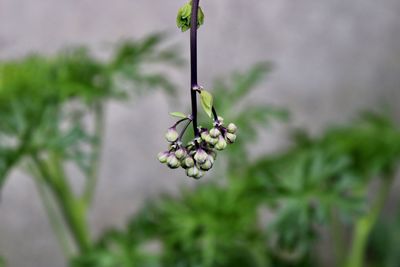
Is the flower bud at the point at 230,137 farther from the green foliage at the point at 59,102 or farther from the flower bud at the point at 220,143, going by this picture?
the green foliage at the point at 59,102

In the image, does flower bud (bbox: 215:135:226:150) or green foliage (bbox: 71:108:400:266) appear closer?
flower bud (bbox: 215:135:226:150)

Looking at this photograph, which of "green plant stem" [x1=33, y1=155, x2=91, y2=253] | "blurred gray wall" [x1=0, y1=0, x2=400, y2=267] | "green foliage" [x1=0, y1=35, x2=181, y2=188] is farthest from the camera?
"blurred gray wall" [x1=0, y1=0, x2=400, y2=267]

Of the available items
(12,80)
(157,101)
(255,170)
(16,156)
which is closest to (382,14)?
(157,101)

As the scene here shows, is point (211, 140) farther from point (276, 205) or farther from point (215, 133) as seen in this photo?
point (276, 205)

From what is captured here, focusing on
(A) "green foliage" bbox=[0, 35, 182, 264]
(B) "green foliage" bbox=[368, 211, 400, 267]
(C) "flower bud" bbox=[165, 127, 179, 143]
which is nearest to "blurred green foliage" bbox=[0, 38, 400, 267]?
(A) "green foliage" bbox=[0, 35, 182, 264]

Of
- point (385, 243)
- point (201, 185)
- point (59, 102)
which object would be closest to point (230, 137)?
point (59, 102)

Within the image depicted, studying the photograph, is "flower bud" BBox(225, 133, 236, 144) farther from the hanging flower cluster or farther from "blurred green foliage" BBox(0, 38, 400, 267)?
"blurred green foliage" BBox(0, 38, 400, 267)

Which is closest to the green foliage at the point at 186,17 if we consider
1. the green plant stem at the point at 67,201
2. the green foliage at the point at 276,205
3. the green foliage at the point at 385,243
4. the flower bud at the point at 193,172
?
the flower bud at the point at 193,172
